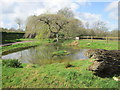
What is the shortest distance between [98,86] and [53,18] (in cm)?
1193

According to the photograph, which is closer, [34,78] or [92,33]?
[34,78]

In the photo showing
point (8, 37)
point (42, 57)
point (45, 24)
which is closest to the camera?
point (42, 57)

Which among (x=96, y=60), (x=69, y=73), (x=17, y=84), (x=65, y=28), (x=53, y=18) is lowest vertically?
(x=17, y=84)

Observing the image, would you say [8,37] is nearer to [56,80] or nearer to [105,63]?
[56,80]

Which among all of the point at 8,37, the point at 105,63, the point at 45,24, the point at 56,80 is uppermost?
the point at 45,24

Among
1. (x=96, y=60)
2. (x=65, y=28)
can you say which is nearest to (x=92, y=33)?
(x=65, y=28)

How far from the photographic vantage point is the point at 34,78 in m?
4.53

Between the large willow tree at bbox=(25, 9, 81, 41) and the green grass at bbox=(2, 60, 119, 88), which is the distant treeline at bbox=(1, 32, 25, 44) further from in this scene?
the green grass at bbox=(2, 60, 119, 88)

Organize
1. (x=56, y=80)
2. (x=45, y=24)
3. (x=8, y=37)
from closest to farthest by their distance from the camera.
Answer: (x=56, y=80), (x=45, y=24), (x=8, y=37)

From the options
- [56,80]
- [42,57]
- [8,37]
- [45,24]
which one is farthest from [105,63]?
[8,37]

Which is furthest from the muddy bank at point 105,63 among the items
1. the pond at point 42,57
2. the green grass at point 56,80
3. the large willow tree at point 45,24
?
the large willow tree at point 45,24

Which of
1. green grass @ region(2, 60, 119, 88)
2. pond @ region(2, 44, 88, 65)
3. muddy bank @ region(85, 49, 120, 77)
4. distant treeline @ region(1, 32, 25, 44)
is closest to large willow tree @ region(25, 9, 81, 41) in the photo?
pond @ region(2, 44, 88, 65)

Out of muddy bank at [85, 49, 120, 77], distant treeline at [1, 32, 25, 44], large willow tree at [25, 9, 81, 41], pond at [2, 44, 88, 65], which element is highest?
large willow tree at [25, 9, 81, 41]

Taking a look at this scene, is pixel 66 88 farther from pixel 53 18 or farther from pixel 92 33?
pixel 92 33
